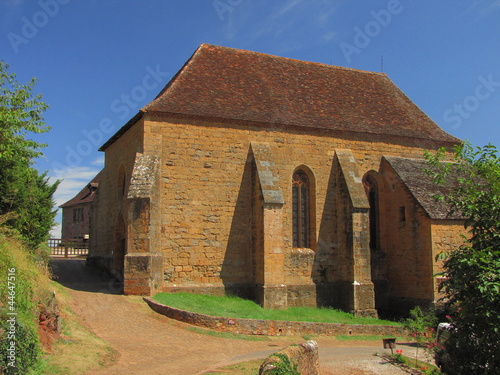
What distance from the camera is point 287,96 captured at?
21.4m

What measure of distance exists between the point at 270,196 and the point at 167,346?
24.7 feet

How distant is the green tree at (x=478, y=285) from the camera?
7.95 meters

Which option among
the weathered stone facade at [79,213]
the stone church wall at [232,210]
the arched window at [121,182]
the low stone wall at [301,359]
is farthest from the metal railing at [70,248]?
the low stone wall at [301,359]

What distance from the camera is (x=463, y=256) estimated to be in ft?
27.6

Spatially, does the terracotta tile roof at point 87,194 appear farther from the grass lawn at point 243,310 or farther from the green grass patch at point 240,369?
the green grass patch at point 240,369

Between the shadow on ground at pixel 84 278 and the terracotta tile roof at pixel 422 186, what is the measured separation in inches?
497

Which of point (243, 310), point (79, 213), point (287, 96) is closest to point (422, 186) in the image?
point (287, 96)

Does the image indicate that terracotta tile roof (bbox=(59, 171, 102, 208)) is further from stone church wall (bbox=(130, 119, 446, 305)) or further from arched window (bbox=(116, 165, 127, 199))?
stone church wall (bbox=(130, 119, 446, 305))

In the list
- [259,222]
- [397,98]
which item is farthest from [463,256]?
[397,98]

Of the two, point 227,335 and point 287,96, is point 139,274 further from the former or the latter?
point 287,96

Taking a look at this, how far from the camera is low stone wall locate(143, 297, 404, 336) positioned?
561 inches

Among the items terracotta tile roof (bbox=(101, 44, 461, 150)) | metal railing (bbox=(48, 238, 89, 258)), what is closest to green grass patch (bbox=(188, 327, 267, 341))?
terracotta tile roof (bbox=(101, 44, 461, 150))

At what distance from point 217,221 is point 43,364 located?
408 inches

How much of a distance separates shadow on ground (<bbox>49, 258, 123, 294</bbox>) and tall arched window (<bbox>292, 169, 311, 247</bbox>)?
24.7 feet
